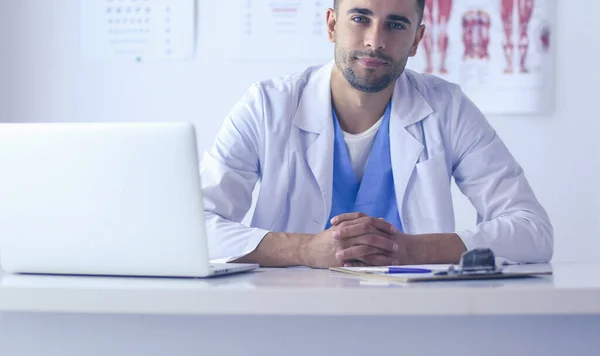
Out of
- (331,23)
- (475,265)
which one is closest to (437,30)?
(331,23)

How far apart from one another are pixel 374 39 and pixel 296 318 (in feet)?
3.47

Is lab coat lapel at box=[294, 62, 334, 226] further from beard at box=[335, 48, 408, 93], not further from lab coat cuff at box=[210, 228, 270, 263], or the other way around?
lab coat cuff at box=[210, 228, 270, 263]

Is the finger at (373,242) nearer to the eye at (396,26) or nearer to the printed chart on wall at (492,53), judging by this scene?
the eye at (396,26)

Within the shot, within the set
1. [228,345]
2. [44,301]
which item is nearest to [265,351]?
[228,345]

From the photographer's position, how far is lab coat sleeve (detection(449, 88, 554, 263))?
5.41 ft

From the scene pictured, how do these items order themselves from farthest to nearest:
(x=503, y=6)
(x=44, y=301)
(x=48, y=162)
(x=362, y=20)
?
(x=503, y=6) < (x=362, y=20) < (x=48, y=162) < (x=44, y=301)

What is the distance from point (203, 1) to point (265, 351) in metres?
1.89

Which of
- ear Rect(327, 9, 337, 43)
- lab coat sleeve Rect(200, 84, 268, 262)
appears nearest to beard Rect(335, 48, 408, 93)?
ear Rect(327, 9, 337, 43)

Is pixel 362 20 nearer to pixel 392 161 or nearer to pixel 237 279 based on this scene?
pixel 392 161

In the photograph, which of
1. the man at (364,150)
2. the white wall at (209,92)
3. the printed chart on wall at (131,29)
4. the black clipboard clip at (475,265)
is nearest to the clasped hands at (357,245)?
the man at (364,150)

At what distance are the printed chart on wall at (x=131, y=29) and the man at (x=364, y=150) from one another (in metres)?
0.79

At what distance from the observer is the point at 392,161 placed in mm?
1896

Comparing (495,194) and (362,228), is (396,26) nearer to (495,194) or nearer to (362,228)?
(495,194)

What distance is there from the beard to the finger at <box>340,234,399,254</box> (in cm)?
51
